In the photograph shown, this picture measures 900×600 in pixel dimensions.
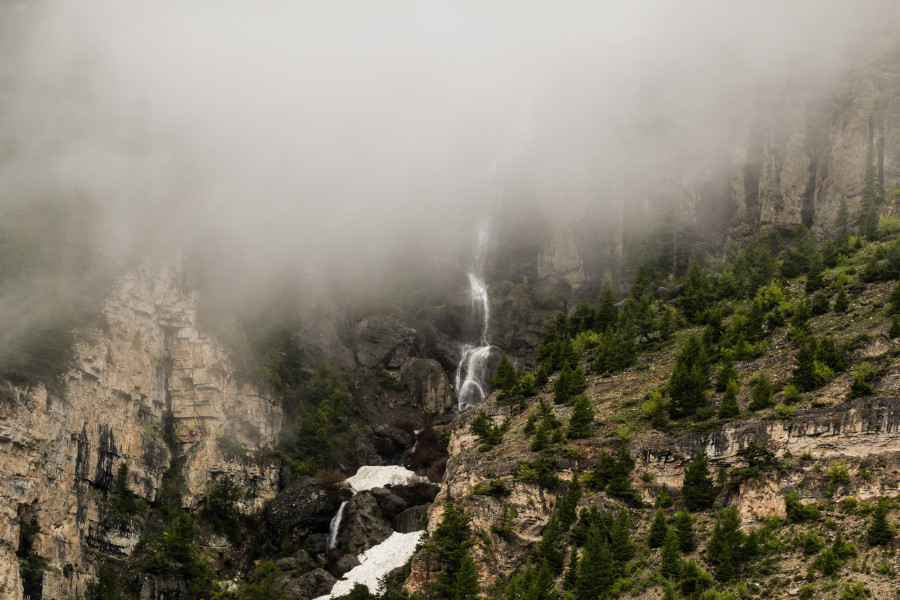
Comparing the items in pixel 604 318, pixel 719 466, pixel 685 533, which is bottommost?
pixel 685 533

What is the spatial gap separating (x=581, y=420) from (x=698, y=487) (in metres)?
12.1

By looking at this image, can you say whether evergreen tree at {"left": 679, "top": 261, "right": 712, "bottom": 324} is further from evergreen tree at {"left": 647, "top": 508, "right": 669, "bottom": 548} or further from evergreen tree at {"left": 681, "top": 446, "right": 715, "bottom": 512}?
evergreen tree at {"left": 647, "top": 508, "right": 669, "bottom": 548}

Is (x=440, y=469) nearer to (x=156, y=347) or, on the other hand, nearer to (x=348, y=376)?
(x=348, y=376)

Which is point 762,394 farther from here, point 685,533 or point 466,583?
point 466,583

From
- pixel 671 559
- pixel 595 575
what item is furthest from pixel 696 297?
pixel 595 575

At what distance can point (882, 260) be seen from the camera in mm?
66000

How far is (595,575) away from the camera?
46781 millimetres

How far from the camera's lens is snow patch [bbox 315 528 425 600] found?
249 feet

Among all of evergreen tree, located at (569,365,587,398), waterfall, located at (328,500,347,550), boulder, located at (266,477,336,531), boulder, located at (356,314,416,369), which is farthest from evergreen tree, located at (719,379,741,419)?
boulder, located at (356,314,416,369)

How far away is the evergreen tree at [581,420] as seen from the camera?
196 feet

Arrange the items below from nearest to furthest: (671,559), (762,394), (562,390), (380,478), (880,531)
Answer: (880,531)
(671,559)
(762,394)
(562,390)
(380,478)

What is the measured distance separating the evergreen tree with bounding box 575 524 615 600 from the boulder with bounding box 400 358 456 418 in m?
65.1

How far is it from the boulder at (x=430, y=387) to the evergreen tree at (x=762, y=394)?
63.9 m

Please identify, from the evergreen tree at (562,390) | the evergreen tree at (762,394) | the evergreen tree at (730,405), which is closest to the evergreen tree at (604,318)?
the evergreen tree at (562,390)
